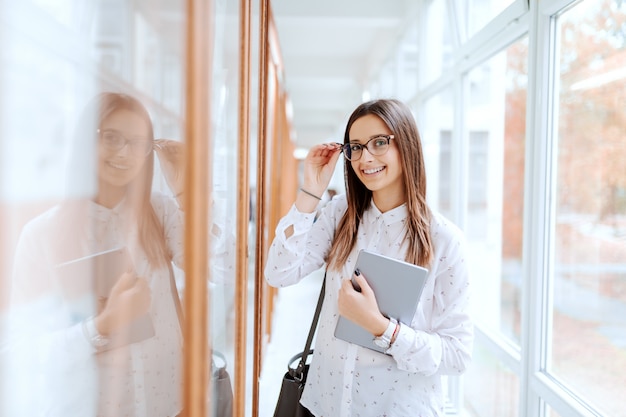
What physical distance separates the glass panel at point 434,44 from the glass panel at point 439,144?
20 cm

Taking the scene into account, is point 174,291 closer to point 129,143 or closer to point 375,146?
point 129,143

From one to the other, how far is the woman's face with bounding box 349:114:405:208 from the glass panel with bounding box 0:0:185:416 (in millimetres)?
726

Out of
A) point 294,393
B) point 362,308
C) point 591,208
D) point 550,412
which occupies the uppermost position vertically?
point 591,208

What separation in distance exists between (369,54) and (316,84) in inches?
88.3

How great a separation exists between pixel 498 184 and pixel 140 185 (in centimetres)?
257

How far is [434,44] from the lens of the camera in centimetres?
380

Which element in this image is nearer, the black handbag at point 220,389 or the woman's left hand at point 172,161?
the woman's left hand at point 172,161

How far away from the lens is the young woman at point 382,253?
130cm

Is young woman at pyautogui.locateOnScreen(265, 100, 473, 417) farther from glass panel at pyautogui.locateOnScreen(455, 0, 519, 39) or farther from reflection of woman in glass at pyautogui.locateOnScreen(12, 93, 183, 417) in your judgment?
glass panel at pyautogui.locateOnScreen(455, 0, 519, 39)

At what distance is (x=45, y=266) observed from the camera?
660 mm

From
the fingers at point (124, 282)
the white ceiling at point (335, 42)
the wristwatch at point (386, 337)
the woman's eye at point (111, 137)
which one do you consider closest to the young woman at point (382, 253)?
the wristwatch at point (386, 337)

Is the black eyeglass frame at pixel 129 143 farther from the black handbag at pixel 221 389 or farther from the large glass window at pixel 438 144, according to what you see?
the large glass window at pixel 438 144

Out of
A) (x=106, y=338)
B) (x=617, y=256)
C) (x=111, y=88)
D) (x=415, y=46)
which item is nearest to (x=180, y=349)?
(x=106, y=338)

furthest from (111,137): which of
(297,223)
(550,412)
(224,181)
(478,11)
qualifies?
(478,11)
